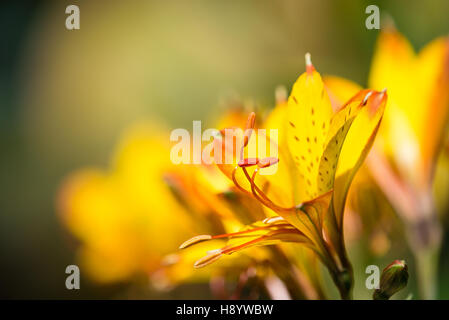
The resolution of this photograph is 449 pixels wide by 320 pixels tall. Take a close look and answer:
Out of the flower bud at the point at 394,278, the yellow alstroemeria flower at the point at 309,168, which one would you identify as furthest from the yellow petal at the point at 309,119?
the flower bud at the point at 394,278

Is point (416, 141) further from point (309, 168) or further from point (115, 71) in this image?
point (115, 71)

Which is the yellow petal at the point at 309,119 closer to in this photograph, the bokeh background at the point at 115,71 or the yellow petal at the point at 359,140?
the yellow petal at the point at 359,140

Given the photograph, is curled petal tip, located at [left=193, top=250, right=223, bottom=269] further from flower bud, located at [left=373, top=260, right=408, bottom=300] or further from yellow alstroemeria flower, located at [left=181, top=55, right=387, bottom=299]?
flower bud, located at [left=373, top=260, right=408, bottom=300]

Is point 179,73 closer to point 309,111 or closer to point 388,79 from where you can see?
point 388,79

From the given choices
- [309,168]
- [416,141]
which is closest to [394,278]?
[309,168]

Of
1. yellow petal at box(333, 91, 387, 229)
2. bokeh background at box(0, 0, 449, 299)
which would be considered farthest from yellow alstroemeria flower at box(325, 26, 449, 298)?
bokeh background at box(0, 0, 449, 299)
